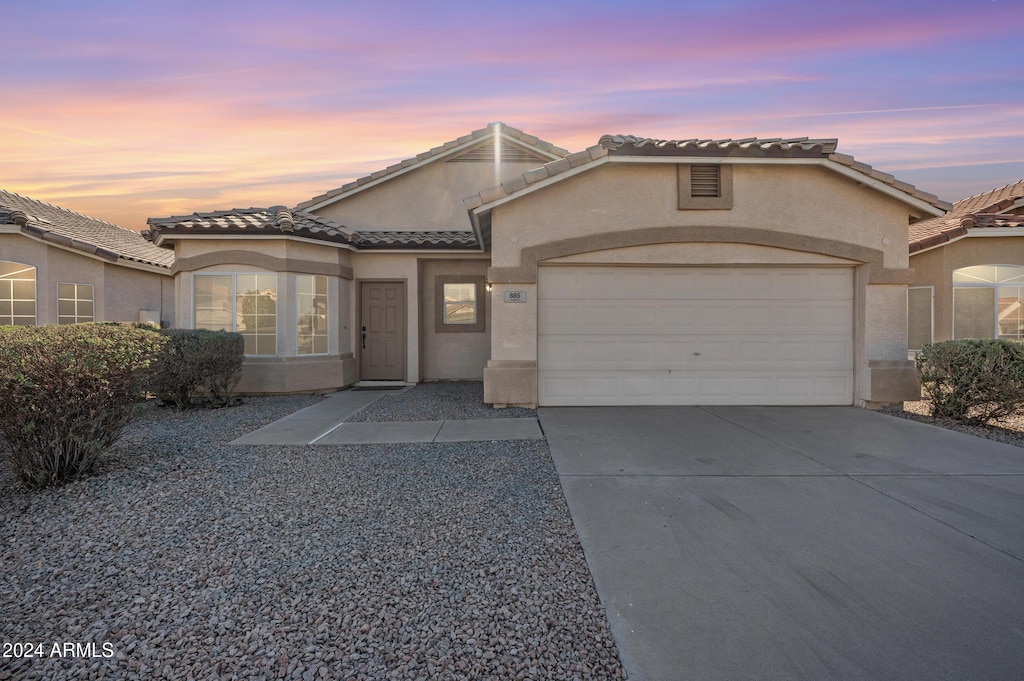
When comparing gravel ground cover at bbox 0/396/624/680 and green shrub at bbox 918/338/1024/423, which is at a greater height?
green shrub at bbox 918/338/1024/423

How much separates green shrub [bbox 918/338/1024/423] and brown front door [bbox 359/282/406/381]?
34.6 ft

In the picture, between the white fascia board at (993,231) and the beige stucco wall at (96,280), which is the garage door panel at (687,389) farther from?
the beige stucco wall at (96,280)

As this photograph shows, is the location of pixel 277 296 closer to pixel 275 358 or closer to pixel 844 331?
pixel 275 358

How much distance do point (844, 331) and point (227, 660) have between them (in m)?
10.4

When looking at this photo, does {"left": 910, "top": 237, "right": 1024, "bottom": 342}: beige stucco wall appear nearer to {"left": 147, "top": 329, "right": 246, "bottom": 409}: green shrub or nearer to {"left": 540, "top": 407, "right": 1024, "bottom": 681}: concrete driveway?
{"left": 540, "top": 407, "right": 1024, "bottom": 681}: concrete driveway

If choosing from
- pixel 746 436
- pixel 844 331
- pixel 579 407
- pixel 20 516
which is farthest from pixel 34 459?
pixel 844 331

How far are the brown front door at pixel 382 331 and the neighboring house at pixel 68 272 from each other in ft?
26.1

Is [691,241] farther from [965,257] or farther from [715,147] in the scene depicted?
[965,257]

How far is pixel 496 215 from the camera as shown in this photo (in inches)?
372

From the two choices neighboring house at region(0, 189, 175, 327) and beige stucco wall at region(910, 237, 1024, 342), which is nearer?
beige stucco wall at region(910, 237, 1024, 342)

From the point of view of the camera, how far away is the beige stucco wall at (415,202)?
14.3 m

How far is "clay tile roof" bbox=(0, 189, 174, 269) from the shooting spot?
1360 cm

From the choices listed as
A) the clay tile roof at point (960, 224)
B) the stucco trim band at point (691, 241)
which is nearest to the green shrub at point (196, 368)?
the stucco trim band at point (691, 241)

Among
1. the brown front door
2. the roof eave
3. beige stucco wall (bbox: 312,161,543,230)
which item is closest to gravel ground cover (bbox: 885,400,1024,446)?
the brown front door
